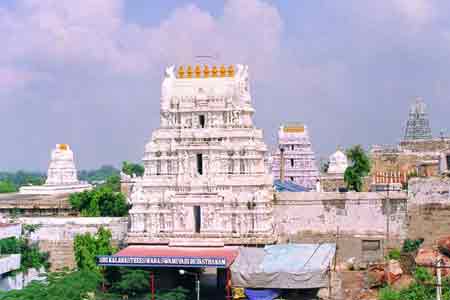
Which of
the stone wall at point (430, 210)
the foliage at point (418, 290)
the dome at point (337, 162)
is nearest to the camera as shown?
the foliage at point (418, 290)

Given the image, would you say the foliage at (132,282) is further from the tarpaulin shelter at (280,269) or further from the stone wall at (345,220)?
the stone wall at (345,220)

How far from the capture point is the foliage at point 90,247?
40562 millimetres

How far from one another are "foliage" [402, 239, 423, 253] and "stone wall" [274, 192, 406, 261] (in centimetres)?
41

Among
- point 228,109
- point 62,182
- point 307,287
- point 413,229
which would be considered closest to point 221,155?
point 228,109

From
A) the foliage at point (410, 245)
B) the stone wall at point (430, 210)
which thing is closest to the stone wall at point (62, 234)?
the foliage at point (410, 245)

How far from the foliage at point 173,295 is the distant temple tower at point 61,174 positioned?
139ft

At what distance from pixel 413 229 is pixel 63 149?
158 feet

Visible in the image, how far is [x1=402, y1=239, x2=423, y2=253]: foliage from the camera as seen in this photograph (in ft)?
129

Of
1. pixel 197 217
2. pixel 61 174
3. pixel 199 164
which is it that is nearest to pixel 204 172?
pixel 199 164

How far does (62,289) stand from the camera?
3331 centimetres

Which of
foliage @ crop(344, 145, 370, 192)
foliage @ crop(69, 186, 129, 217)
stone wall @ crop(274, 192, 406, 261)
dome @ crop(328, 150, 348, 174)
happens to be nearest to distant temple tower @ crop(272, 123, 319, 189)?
dome @ crop(328, 150, 348, 174)

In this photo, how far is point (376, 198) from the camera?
1577 inches

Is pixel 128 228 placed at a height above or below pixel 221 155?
below

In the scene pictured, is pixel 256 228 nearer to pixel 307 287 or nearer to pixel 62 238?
pixel 307 287
